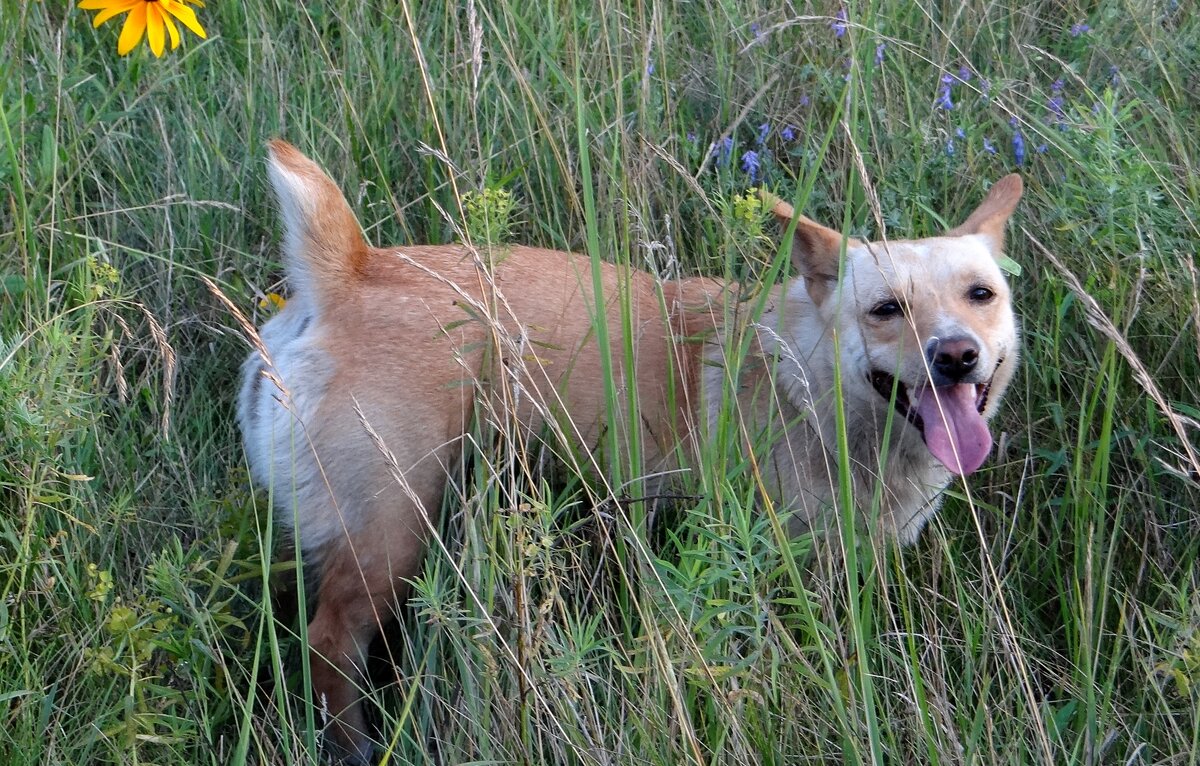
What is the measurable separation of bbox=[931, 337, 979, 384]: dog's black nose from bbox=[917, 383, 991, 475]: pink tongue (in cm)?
6

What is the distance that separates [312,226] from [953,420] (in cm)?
155

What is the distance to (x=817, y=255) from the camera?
277 centimetres

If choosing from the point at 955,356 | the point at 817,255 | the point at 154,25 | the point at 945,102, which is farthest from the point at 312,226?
the point at 945,102

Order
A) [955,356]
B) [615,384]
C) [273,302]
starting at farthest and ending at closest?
[273,302], [615,384], [955,356]

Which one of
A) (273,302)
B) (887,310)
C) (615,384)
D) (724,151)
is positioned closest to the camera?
(887,310)

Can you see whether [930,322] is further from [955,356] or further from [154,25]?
[154,25]

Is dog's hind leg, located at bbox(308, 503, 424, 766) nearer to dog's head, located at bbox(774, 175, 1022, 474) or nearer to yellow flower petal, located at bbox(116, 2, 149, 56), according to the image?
dog's head, located at bbox(774, 175, 1022, 474)

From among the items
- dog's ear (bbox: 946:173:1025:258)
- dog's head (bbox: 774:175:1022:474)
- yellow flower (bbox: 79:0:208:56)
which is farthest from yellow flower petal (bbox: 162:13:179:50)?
dog's ear (bbox: 946:173:1025:258)

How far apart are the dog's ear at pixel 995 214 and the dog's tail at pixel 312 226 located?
Answer: 1.52 metres

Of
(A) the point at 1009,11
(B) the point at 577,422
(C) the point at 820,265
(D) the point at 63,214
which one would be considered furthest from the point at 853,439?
(D) the point at 63,214

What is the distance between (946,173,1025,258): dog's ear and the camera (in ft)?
9.34

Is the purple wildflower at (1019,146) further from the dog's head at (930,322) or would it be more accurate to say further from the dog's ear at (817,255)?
the dog's ear at (817,255)

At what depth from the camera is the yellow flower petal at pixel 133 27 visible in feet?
9.95

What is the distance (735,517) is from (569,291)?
121 centimetres
